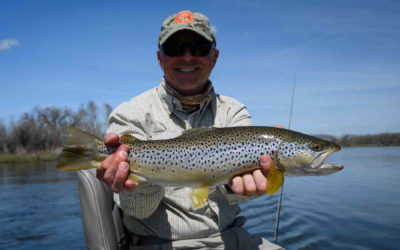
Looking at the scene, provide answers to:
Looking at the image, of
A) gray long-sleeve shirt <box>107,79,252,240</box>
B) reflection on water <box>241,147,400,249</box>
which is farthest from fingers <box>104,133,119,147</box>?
reflection on water <box>241,147,400,249</box>

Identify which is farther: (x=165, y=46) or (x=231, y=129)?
(x=165, y=46)

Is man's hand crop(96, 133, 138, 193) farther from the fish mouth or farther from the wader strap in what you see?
the fish mouth

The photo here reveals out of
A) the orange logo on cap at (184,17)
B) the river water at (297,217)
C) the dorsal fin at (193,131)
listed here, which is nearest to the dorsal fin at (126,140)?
the dorsal fin at (193,131)

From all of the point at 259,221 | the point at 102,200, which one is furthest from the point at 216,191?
the point at 259,221

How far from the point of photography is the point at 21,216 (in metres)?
9.41

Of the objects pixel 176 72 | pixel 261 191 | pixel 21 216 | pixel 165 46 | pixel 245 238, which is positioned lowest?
pixel 21 216

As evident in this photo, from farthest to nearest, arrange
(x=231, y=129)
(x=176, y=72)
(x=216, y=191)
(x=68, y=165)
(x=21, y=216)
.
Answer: (x=21, y=216)
(x=176, y=72)
(x=216, y=191)
(x=231, y=129)
(x=68, y=165)

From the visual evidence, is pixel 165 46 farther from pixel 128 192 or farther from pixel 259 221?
pixel 259 221

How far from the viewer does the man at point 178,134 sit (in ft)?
9.49

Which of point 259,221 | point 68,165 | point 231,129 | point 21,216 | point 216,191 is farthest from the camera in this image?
point 21,216

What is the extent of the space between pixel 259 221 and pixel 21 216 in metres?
7.05

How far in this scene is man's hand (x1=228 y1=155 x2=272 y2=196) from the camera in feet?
9.30

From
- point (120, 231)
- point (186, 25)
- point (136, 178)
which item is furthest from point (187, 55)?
point (120, 231)

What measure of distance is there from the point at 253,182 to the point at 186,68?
5.07ft
